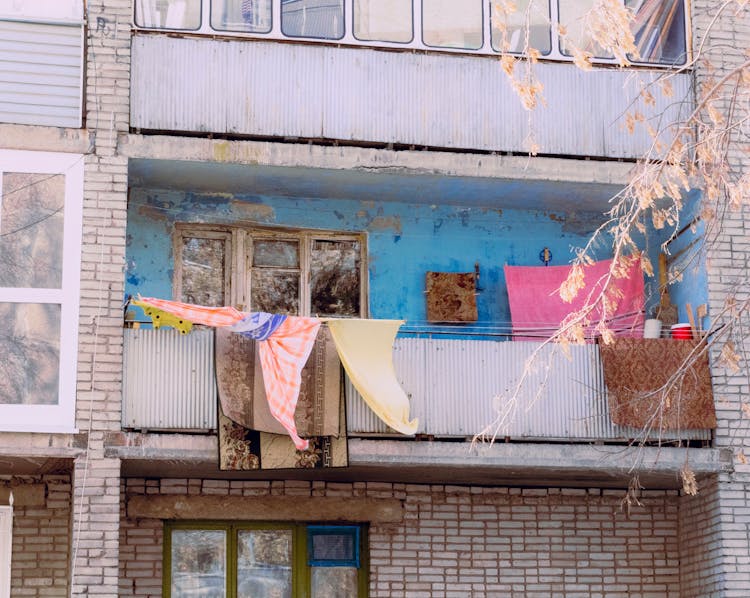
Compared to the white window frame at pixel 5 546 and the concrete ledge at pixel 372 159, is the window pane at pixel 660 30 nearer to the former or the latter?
the concrete ledge at pixel 372 159

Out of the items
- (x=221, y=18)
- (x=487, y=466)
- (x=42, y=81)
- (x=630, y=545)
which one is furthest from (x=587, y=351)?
(x=42, y=81)

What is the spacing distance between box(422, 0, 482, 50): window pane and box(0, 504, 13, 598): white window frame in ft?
18.4

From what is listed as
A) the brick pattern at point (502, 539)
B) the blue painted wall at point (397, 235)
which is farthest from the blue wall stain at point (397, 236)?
the brick pattern at point (502, 539)

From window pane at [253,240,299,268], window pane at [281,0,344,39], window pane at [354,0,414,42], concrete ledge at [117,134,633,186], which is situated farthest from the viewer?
window pane at [253,240,299,268]

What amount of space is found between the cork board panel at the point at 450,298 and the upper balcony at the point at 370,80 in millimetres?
1532

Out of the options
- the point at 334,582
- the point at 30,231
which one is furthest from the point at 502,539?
the point at 30,231

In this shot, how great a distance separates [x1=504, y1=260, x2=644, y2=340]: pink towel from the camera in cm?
1417

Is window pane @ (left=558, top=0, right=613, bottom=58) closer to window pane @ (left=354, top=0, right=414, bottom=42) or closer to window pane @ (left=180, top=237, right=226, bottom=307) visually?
window pane @ (left=354, top=0, right=414, bottom=42)

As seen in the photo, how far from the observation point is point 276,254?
14.1m

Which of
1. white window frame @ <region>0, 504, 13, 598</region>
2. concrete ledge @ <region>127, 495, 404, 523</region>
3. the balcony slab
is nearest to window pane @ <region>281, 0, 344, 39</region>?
the balcony slab

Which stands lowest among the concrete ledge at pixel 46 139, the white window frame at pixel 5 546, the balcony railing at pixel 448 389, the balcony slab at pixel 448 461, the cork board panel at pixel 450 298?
the white window frame at pixel 5 546

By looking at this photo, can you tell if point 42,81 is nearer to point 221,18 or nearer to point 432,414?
point 221,18

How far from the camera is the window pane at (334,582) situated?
1373 centimetres

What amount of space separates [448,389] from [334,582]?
7.79ft
